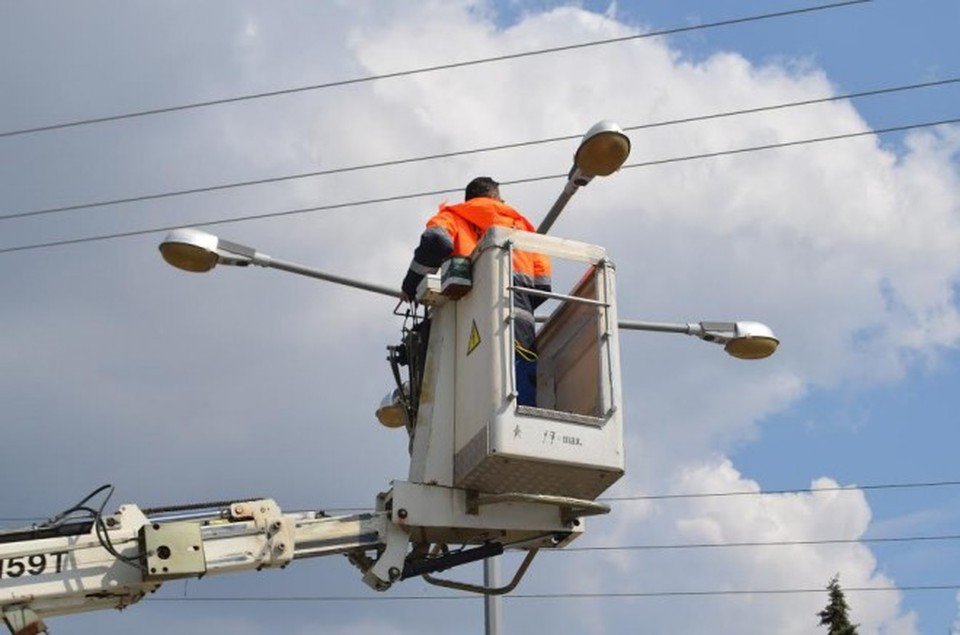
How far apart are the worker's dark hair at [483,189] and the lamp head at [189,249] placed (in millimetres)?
1754

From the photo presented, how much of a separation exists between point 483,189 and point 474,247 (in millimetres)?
749

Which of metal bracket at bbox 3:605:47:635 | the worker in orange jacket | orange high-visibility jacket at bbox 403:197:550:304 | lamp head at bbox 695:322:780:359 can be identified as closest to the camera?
metal bracket at bbox 3:605:47:635

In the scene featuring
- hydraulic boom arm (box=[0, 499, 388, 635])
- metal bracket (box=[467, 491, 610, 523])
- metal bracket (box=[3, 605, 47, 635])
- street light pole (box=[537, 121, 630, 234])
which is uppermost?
street light pole (box=[537, 121, 630, 234])

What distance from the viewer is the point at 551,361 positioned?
32.8 feet

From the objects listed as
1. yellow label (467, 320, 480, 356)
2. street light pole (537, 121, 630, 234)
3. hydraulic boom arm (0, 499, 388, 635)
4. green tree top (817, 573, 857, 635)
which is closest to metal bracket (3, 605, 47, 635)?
hydraulic boom arm (0, 499, 388, 635)

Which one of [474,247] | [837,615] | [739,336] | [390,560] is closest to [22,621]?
[390,560]

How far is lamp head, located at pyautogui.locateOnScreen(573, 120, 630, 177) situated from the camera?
9.09m

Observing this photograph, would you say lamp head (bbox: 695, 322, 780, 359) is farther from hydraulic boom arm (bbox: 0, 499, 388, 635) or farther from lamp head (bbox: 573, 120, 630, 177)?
hydraulic boom arm (bbox: 0, 499, 388, 635)

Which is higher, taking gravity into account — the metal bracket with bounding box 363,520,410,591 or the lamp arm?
the lamp arm

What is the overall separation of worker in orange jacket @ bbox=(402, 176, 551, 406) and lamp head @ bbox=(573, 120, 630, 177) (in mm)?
692

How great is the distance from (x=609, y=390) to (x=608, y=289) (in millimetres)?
704

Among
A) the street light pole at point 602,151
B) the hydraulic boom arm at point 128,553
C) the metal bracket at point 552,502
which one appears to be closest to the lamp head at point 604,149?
the street light pole at point 602,151

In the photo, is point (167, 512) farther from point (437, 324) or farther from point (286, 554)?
point (437, 324)

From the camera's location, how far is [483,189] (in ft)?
33.4
